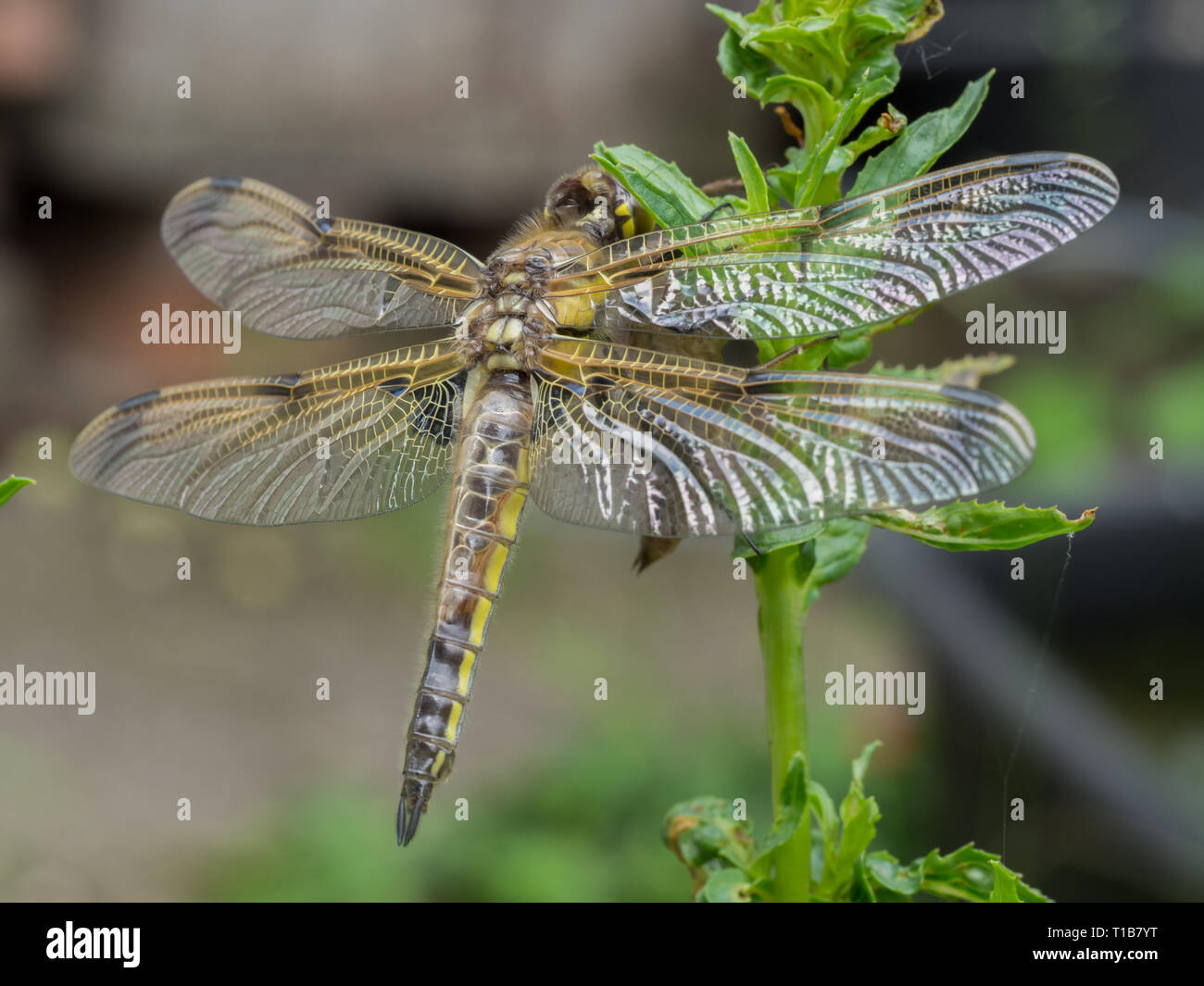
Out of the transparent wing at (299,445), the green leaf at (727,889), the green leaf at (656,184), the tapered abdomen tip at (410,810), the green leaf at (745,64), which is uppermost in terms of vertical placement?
the green leaf at (745,64)

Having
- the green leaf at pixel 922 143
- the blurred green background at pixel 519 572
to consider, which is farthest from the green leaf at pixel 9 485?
the blurred green background at pixel 519 572

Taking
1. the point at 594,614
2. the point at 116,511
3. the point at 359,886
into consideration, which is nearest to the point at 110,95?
the point at 116,511

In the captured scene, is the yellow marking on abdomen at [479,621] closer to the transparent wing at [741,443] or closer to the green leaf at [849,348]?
the transparent wing at [741,443]

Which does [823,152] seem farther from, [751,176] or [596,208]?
[596,208]

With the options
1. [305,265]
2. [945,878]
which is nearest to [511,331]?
[305,265]

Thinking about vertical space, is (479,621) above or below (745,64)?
below

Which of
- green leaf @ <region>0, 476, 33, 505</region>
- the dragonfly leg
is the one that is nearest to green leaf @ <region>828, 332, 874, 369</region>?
the dragonfly leg
